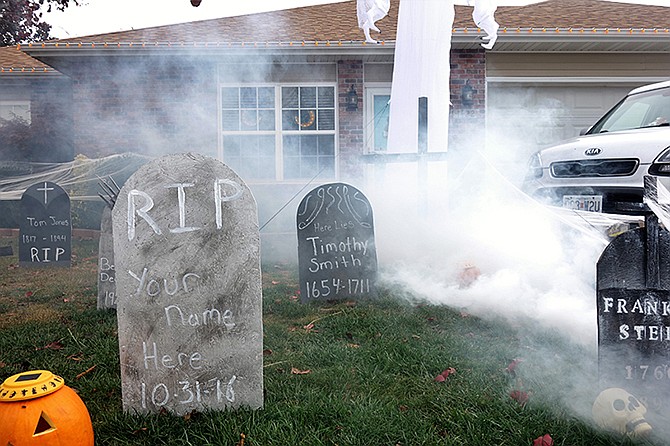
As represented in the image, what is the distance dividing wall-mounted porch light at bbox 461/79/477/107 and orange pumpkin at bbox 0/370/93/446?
372 inches

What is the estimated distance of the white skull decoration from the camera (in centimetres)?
215

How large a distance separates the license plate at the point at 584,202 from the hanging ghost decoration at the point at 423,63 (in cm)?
144

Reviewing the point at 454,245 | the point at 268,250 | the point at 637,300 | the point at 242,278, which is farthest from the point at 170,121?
the point at 637,300

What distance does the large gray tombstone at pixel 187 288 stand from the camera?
241 centimetres

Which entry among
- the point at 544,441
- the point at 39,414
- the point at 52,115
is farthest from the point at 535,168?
the point at 52,115

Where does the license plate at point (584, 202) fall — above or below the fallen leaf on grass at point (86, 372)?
above

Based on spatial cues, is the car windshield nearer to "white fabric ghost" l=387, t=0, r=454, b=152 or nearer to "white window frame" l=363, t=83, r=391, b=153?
"white fabric ghost" l=387, t=0, r=454, b=152

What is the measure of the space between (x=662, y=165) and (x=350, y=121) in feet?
21.3

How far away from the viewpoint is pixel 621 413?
2182mm

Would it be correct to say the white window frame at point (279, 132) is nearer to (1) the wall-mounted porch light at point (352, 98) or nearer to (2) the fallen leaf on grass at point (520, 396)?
(1) the wall-mounted porch light at point (352, 98)

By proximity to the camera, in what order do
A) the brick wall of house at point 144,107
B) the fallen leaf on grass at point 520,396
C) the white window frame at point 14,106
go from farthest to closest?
the white window frame at point 14,106 → the brick wall of house at point 144,107 → the fallen leaf on grass at point 520,396

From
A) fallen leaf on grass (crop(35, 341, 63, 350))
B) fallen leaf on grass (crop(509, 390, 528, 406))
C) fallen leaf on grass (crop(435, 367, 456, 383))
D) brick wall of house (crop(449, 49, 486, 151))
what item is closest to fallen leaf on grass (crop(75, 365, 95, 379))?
fallen leaf on grass (crop(35, 341, 63, 350))

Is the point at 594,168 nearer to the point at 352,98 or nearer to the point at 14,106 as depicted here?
the point at 352,98

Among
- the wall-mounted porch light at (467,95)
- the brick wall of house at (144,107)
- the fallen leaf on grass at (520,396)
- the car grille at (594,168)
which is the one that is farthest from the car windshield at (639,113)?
the brick wall of house at (144,107)
